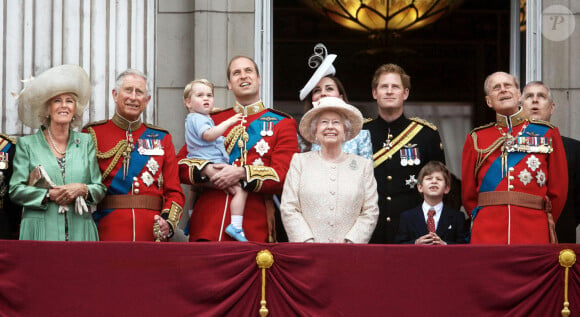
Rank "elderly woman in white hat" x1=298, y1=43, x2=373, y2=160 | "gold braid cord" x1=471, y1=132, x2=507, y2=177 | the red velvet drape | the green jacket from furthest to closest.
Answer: "elderly woman in white hat" x1=298, y1=43, x2=373, y2=160 < "gold braid cord" x1=471, y1=132, x2=507, y2=177 < the green jacket < the red velvet drape

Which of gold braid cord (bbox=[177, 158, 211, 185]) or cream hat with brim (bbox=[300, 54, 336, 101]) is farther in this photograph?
cream hat with brim (bbox=[300, 54, 336, 101])

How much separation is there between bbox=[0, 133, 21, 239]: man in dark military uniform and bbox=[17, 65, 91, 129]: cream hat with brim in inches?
8.7

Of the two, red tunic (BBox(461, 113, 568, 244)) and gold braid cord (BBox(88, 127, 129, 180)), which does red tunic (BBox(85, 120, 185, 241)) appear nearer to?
gold braid cord (BBox(88, 127, 129, 180))

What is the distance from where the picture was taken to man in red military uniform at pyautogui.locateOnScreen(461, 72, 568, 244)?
312 inches

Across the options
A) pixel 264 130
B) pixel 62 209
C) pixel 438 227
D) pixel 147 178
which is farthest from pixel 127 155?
pixel 438 227

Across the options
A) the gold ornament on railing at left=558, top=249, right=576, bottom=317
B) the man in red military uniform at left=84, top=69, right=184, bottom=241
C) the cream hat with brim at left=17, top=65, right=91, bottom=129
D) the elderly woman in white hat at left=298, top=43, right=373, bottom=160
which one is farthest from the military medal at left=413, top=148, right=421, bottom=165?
the cream hat with brim at left=17, top=65, right=91, bottom=129

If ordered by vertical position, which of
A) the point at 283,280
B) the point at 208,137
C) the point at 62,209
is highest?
the point at 208,137

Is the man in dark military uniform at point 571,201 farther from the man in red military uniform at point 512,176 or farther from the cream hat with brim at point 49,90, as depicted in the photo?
the cream hat with brim at point 49,90

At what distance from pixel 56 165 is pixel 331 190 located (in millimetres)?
1780

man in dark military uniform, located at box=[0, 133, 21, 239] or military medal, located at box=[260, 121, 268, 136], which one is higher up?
military medal, located at box=[260, 121, 268, 136]

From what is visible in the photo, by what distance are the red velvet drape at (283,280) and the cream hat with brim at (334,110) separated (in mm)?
1116

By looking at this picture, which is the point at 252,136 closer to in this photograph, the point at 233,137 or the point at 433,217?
the point at 233,137

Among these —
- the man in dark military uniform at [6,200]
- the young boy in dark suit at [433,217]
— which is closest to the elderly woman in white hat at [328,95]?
the young boy in dark suit at [433,217]

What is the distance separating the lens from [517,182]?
8000 millimetres
